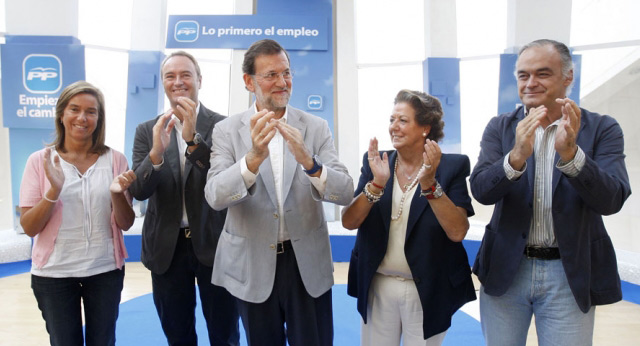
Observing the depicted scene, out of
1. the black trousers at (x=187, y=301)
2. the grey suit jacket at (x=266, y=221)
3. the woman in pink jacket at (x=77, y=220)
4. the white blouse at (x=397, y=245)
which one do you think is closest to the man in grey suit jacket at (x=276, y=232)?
the grey suit jacket at (x=266, y=221)

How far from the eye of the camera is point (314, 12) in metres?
6.25

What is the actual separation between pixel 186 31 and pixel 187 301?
170 inches

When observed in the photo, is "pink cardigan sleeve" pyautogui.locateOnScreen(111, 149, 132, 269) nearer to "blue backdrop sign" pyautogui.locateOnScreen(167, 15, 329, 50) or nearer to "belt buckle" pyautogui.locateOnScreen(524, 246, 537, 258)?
"belt buckle" pyautogui.locateOnScreen(524, 246, 537, 258)

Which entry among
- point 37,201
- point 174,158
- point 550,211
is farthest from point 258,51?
point 550,211

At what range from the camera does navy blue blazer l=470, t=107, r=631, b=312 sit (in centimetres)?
156

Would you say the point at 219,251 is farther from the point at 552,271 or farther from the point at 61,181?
the point at 552,271

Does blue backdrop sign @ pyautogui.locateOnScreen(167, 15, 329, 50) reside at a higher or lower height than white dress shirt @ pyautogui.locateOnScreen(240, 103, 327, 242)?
higher

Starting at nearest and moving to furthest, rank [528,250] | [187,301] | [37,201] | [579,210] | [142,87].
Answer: [579,210] → [528,250] → [37,201] → [187,301] → [142,87]

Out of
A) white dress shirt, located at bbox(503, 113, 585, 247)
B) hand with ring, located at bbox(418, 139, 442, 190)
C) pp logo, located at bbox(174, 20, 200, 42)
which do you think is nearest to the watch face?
hand with ring, located at bbox(418, 139, 442, 190)

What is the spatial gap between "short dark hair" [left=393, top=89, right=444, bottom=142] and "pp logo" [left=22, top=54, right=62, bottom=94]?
5279 mm

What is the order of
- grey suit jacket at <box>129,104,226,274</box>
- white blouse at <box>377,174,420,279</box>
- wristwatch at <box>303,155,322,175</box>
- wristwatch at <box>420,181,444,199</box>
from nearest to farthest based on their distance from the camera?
wristwatch at <box>303,155,322,175</box>, wristwatch at <box>420,181,444,199</box>, white blouse at <box>377,174,420,279</box>, grey suit jacket at <box>129,104,226,274</box>

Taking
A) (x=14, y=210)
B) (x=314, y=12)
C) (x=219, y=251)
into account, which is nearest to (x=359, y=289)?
(x=219, y=251)

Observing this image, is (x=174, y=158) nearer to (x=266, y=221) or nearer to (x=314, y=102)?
(x=266, y=221)

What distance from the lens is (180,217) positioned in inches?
89.9
